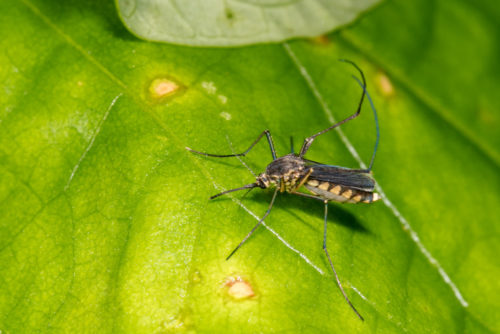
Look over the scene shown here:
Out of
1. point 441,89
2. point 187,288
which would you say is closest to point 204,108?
point 187,288

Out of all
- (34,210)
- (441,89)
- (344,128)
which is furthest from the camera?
(441,89)

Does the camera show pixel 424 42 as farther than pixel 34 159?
Yes

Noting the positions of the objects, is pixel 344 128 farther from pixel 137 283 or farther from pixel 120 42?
pixel 137 283

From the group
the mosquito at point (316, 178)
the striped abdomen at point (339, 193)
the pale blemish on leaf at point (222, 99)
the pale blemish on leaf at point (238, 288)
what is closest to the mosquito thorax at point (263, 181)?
the mosquito at point (316, 178)

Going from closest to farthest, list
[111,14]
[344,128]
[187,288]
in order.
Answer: [187,288] < [111,14] < [344,128]

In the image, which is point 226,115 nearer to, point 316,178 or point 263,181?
point 263,181

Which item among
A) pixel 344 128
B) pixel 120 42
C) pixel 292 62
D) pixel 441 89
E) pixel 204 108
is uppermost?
pixel 120 42

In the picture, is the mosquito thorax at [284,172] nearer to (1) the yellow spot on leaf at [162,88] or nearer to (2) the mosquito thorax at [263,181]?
(2) the mosquito thorax at [263,181]

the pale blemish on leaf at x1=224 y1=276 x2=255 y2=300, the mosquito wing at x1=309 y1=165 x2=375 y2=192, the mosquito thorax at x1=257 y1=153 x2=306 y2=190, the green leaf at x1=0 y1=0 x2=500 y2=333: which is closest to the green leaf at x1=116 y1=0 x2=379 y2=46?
the green leaf at x1=0 y1=0 x2=500 y2=333

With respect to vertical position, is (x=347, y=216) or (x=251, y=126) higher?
(x=251, y=126)
